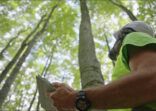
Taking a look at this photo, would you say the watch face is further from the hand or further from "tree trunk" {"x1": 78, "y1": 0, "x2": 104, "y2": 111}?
"tree trunk" {"x1": 78, "y1": 0, "x2": 104, "y2": 111}

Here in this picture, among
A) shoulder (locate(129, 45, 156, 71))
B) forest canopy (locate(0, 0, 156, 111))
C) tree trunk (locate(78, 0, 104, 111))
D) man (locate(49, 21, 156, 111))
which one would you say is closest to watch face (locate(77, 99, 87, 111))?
man (locate(49, 21, 156, 111))

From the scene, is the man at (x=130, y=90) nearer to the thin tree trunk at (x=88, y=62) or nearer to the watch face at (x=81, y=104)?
the watch face at (x=81, y=104)

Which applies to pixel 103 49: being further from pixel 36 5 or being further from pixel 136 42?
pixel 136 42

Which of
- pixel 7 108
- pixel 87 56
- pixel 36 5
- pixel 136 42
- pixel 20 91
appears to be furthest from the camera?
pixel 20 91

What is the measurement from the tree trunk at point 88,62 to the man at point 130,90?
6.18 feet

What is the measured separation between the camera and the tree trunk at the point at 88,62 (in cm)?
327

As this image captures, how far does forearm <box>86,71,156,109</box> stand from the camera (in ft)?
3.74

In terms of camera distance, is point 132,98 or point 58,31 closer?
point 132,98

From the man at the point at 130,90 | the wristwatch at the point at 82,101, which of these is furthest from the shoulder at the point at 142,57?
the wristwatch at the point at 82,101

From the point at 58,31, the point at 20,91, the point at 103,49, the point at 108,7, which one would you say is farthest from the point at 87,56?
the point at 20,91

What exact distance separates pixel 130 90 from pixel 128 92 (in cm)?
1

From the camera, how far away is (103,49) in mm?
18625

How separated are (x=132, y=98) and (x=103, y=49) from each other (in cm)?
1752

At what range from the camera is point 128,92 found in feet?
3.80
